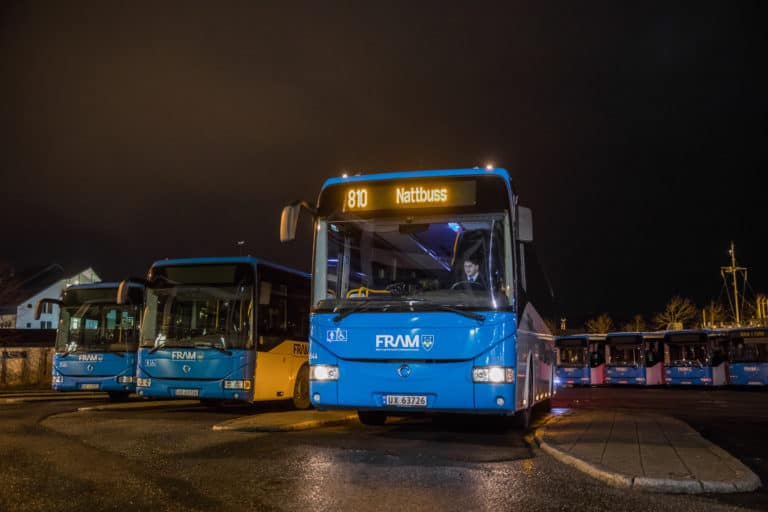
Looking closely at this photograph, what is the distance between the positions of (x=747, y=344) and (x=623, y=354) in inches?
236

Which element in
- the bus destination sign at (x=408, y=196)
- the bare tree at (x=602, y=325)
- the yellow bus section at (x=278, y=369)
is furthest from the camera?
the bare tree at (x=602, y=325)

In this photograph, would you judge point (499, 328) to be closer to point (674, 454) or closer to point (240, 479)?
point (674, 454)

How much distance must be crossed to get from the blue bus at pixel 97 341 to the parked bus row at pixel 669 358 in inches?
868

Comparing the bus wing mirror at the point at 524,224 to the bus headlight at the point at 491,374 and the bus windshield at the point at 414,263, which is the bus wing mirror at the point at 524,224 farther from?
the bus headlight at the point at 491,374

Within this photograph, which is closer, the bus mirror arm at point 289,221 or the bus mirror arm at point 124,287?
the bus mirror arm at point 289,221

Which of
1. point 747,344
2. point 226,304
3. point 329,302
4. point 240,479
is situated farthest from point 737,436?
point 747,344

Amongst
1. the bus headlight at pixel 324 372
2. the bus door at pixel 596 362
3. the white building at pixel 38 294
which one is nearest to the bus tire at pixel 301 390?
the bus headlight at pixel 324 372

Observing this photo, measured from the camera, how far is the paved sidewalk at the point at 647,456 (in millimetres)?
6797

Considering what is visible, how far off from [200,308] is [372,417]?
4.66 m

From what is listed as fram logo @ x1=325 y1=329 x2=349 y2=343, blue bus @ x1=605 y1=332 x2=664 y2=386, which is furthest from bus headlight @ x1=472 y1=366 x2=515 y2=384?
blue bus @ x1=605 y1=332 x2=664 y2=386

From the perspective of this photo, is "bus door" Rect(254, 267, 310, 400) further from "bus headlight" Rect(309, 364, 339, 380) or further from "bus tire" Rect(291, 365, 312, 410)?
"bus headlight" Rect(309, 364, 339, 380)

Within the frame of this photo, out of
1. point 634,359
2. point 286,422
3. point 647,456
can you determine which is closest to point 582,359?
point 634,359

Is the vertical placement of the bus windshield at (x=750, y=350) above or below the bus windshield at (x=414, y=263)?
below

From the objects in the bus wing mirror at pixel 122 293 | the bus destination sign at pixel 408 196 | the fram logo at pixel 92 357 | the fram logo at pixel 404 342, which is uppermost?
the bus destination sign at pixel 408 196
